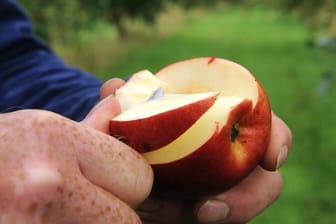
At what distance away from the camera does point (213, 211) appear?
0.91 metres

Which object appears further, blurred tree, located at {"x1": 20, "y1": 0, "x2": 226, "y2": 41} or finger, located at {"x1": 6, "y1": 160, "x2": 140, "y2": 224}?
blurred tree, located at {"x1": 20, "y1": 0, "x2": 226, "y2": 41}

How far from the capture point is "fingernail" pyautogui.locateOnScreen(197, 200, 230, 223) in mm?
905

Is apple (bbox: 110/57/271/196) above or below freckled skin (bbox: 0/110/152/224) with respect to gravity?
below

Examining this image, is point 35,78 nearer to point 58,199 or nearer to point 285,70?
point 58,199

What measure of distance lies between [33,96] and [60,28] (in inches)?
316

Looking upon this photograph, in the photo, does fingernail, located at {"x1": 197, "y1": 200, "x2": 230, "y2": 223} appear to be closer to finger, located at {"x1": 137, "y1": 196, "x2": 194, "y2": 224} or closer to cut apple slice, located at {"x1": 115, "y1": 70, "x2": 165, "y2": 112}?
finger, located at {"x1": 137, "y1": 196, "x2": 194, "y2": 224}

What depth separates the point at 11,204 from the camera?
1.94ft

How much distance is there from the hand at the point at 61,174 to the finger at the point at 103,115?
94 millimetres

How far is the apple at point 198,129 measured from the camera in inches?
32.4

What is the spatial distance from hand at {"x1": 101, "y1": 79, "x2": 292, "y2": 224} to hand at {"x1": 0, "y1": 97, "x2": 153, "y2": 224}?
203 millimetres

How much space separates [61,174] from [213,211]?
1.10 ft

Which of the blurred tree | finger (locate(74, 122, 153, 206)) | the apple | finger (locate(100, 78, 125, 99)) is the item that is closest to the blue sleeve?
finger (locate(100, 78, 125, 99))

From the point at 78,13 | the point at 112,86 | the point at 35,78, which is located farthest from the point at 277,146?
the point at 78,13

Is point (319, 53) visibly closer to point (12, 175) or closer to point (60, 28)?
point (60, 28)
